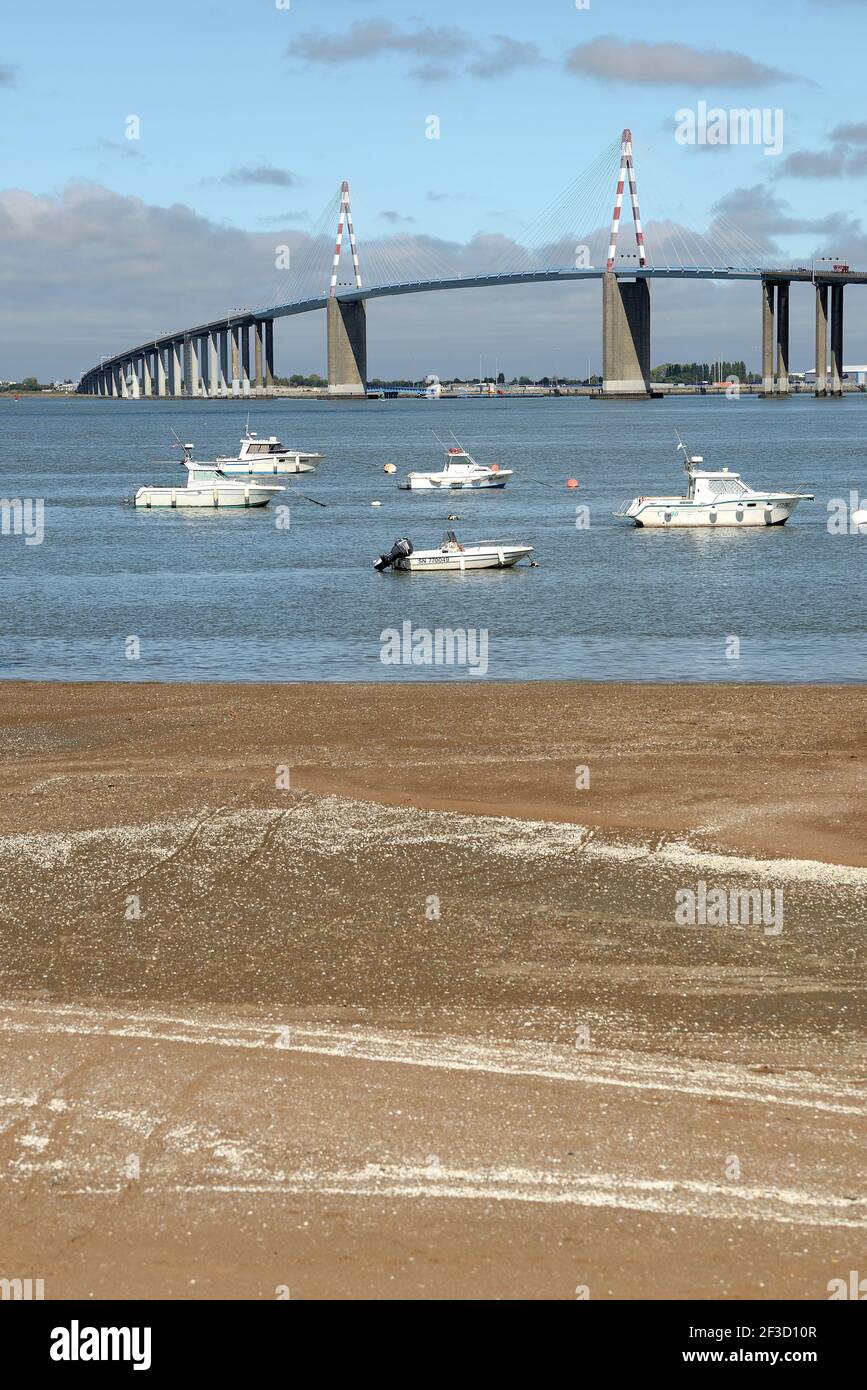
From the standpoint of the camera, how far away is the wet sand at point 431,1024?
636 cm

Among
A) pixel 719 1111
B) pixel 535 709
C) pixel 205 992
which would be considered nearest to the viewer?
pixel 719 1111

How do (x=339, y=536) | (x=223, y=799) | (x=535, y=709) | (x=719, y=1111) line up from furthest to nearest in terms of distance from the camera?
(x=339, y=536) → (x=535, y=709) → (x=223, y=799) → (x=719, y=1111)

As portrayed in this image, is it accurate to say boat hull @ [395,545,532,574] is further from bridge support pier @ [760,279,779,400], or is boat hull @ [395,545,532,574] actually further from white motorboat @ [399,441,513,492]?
bridge support pier @ [760,279,779,400]

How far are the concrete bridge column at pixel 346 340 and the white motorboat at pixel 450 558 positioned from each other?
468ft

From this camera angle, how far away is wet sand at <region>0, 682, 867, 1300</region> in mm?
6355

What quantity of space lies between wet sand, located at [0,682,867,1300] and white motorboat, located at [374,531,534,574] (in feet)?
73.9

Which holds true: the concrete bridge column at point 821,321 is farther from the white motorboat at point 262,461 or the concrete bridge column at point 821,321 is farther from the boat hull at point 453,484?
the boat hull at point 453,484

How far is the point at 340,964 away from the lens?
9703mm

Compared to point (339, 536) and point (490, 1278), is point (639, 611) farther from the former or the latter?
point (490, 1278)

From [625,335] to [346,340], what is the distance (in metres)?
32.4

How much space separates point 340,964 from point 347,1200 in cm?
307

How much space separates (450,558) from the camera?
38500 millimetres

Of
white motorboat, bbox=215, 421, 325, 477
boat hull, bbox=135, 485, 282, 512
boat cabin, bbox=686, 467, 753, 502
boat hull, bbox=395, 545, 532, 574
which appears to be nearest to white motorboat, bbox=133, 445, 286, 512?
boat hull, bbox=135, 485, 282, 512
